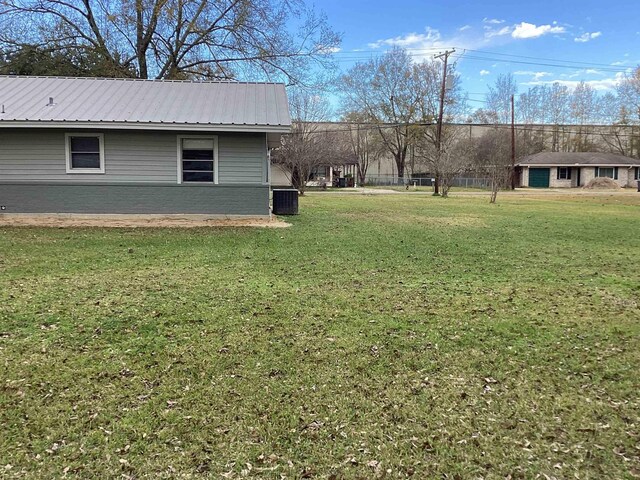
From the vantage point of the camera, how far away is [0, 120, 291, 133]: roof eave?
11.8 m

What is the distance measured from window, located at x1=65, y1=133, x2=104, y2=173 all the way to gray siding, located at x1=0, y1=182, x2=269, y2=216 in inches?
18.0

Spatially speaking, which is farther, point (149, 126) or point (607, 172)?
point (607, 172)

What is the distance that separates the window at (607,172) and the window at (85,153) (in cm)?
5031

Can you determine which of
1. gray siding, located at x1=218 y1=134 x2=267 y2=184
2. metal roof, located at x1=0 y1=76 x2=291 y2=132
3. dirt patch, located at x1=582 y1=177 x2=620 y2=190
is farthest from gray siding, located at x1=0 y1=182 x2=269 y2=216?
dirt patch, located at x1=582 y1=177 x2=620 y2=190

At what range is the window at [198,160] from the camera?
12.9 metres

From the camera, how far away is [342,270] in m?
7.09

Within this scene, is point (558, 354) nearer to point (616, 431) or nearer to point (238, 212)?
point (616, 431)

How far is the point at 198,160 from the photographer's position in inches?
512

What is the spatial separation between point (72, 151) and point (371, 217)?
894 cm

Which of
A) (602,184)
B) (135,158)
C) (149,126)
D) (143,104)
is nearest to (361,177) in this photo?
(602,184)

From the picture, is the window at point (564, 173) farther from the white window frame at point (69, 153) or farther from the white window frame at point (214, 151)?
the white window frame at point (69, 153)

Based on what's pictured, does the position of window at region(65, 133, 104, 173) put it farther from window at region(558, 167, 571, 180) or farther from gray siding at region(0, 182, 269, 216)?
window at region(558, 167, 571, 180)

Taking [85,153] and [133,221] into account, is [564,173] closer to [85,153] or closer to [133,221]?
[133,221]

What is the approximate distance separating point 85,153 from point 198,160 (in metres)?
2.95
